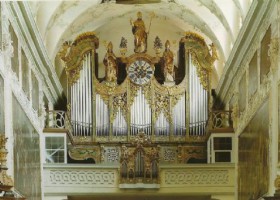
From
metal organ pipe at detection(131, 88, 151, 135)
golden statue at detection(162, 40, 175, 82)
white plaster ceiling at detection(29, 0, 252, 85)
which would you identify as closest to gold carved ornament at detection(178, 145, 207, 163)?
metal organ pipe at detection(131, 88, 151, 135)

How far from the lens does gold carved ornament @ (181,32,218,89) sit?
28.1 m

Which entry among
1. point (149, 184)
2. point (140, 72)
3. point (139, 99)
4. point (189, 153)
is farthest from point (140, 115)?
point (149, 184)

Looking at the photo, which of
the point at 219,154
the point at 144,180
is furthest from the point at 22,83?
the point at 219,154

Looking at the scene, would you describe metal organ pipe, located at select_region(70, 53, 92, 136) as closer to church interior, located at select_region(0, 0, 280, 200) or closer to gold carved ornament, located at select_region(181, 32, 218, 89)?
church interior, located at select_region(0, 0, 280, 200)

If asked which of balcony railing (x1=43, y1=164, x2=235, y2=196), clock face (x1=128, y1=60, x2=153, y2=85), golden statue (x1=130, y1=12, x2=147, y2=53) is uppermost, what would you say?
golden statue (x1=130, y1=12, x2=147, y2=53)

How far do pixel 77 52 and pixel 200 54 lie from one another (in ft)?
12.3

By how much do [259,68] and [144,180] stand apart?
5873mm

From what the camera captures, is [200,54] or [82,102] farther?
[200,54]

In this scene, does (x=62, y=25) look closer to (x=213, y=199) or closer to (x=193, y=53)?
(x=193, y=53)

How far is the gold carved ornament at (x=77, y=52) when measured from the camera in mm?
28016

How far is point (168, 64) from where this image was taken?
2844 cm

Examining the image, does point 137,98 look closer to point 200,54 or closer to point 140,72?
point 140,72

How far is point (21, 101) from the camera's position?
70.2 feet

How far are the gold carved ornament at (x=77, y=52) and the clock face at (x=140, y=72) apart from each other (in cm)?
136
